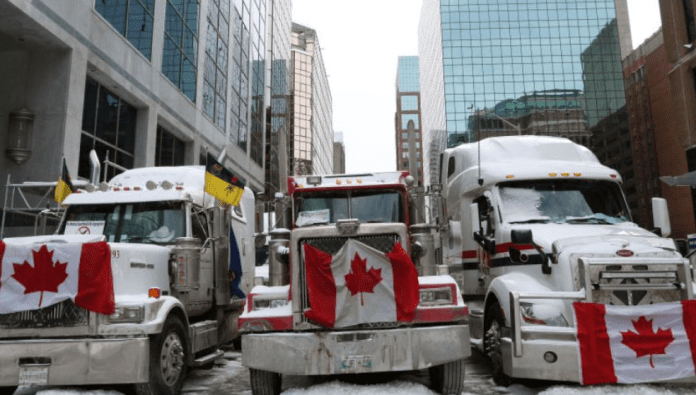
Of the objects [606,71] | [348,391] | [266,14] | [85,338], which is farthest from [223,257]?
[606,71]

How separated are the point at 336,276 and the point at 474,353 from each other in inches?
203

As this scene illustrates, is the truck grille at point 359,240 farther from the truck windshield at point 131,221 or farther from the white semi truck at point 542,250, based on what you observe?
the truck windshield at point 131,221

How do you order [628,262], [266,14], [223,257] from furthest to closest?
[266,14], [223,257], [628,262]

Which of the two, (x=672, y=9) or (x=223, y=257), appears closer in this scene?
(x=223, y=257)

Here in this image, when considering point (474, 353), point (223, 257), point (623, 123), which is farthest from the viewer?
point (623, 123)

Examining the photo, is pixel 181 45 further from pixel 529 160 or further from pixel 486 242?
pixel 486 242

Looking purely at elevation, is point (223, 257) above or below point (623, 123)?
below

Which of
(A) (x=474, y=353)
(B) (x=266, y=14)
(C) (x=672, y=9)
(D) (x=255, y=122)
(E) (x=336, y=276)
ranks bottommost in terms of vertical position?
(A) (x=474, y=353)

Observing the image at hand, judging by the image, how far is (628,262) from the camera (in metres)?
5.78

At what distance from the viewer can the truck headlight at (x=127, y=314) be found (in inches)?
241

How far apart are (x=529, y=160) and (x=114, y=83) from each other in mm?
14906

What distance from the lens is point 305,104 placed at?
87.1m

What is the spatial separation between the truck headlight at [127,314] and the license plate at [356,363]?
249 cm

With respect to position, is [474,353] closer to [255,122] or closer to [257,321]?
[257,321]
